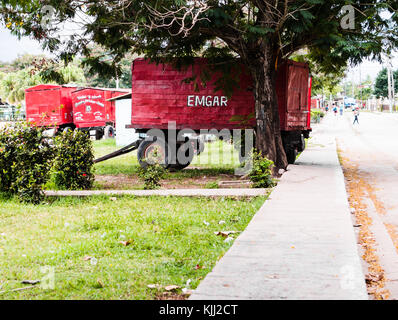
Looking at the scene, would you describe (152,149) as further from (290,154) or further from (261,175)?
(261,175)

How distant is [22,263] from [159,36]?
7863 millimetres

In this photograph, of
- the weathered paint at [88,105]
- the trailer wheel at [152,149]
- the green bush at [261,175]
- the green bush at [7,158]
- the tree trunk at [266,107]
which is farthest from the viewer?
the weathered paint at [88,105]

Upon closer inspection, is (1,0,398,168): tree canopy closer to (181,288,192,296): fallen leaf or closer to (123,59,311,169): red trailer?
(123,59,311,169): red trailer

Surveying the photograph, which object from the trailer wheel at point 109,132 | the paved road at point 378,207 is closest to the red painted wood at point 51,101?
the trailer wheel at point 109,132

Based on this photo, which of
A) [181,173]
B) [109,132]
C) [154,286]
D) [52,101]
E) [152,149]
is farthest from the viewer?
[109,132]

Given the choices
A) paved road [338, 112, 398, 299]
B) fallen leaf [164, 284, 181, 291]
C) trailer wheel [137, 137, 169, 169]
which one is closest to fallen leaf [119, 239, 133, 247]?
fallen leaf [164, 284, 181, 291]

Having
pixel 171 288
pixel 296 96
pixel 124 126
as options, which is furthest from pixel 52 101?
pixel 171 288

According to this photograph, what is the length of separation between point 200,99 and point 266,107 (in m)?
2.47

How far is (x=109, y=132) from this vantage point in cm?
3084

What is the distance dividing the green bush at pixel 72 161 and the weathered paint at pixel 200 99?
452 centimetres

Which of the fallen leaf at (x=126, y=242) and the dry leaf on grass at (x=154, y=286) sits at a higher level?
the fallen leaf at (x=126, y=242)

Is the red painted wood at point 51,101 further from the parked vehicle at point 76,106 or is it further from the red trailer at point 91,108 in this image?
the red trailer at point 91,108

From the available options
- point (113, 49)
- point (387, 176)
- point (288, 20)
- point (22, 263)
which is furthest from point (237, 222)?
point (113, 49)

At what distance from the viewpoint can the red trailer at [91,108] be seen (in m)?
29.6
